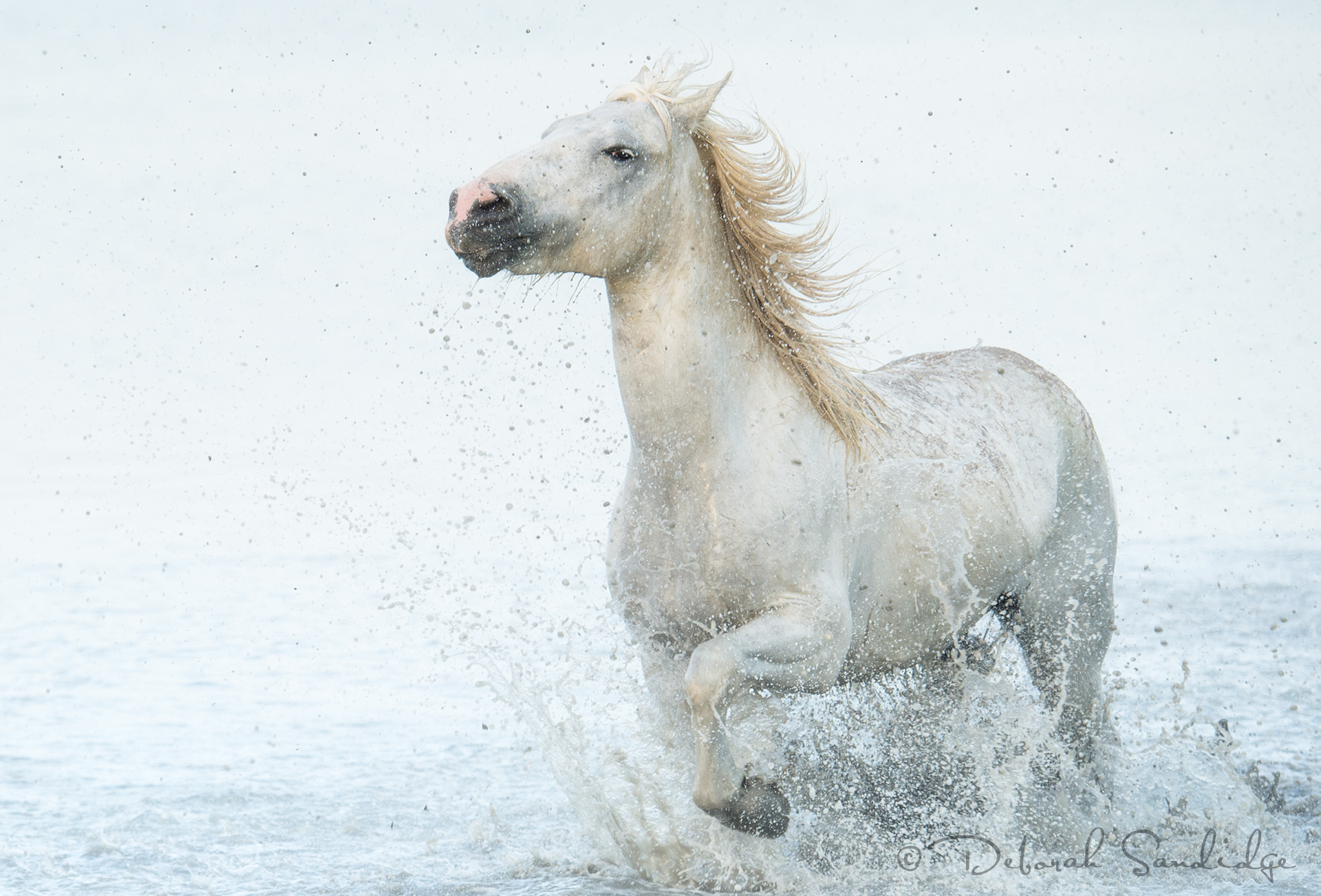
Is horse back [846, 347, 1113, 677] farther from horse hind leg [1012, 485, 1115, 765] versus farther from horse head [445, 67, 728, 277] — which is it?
horse head [445, 67, 728, 277]

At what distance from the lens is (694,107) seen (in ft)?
10.5

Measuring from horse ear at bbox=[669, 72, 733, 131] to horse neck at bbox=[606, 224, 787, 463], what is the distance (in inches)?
9.2

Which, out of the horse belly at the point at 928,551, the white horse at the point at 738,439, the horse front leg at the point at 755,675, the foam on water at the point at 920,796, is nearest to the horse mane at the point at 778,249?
the white horse at the point at 738,439

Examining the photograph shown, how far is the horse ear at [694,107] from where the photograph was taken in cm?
318

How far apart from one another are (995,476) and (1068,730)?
88 centimetres

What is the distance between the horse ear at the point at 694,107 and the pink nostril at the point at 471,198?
24.5 inches

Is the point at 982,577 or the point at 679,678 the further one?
the point at 982,577

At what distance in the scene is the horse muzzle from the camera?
270 centimetres

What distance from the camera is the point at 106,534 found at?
8.27 m

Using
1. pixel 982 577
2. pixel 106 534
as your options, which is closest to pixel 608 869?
pixel 982 577

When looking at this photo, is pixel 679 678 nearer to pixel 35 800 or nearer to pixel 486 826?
pixel 486 826

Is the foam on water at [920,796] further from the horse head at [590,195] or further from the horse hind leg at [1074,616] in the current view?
the horse head at [590,195]

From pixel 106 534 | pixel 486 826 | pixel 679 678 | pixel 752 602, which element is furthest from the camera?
pixel 106 534

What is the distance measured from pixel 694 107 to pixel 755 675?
51.5 inches
